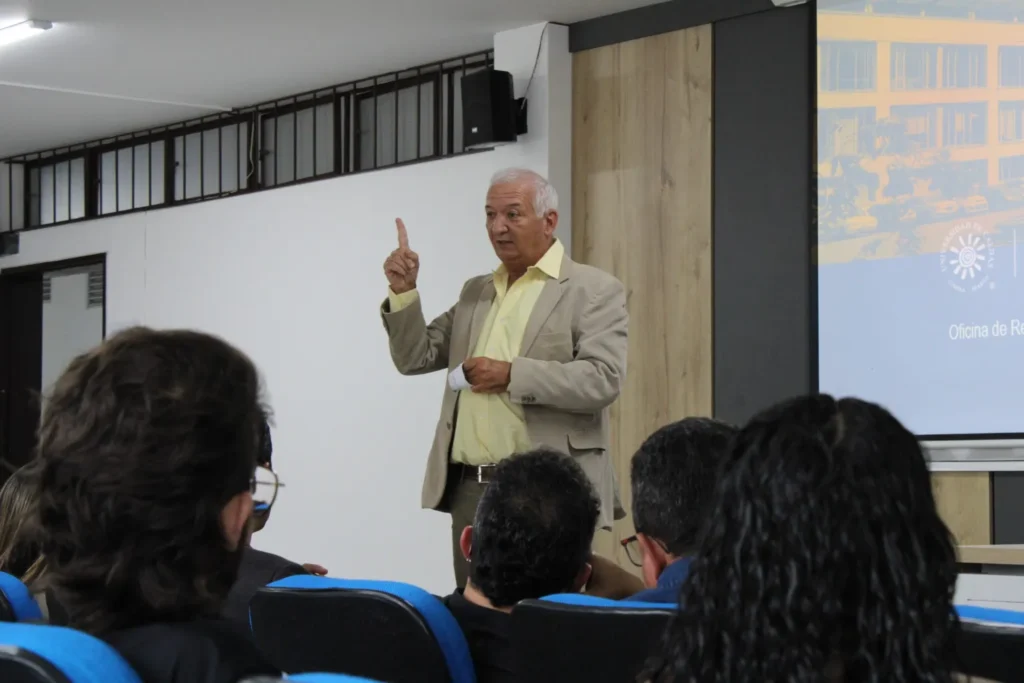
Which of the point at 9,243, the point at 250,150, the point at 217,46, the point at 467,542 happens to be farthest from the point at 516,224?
the point at 9,243

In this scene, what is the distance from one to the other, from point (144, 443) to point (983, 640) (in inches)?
40.0

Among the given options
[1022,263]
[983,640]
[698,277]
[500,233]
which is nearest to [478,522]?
[983,640]

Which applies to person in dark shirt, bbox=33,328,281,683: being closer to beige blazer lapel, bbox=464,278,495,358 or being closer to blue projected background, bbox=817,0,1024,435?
beige blazer lapel, bbox=464,278,495,358

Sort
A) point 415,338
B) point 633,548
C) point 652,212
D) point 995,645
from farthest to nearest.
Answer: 1. point 652,212
2. point 633,548
3. point 415,338
4. point 995,645

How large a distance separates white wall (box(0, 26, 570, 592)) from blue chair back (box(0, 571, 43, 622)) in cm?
420

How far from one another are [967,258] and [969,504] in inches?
33.3

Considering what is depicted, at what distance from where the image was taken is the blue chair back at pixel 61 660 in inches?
41.9

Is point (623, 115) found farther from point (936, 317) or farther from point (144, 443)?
point (144, 443)

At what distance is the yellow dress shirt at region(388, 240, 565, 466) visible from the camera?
345 cm

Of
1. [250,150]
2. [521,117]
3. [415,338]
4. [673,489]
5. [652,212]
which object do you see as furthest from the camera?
[250,150]

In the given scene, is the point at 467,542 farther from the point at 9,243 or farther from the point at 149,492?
the point at 9,243

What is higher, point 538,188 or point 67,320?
point 538,188

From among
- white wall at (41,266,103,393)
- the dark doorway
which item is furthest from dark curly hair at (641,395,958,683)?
white wall at (41,266,103,393)

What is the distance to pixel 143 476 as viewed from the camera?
1.13 m
